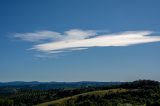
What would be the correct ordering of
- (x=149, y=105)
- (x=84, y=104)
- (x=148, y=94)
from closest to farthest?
(x=149, y=105) → (x=84, y=104) → (x=148, y=94)

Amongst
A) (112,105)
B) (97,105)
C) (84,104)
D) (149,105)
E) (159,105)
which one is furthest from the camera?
(84,104)

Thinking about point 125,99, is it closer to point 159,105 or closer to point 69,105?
point 69,105

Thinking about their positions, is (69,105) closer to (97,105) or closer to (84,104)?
(84,104)

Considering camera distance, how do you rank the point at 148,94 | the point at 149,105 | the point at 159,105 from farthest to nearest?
1. the point at 148,94
2. the point at 149,105
3. the point at 159,105

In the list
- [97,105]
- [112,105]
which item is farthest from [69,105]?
[112,105]

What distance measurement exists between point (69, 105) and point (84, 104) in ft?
55.2

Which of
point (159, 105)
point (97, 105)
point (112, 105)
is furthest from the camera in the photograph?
point (97, 105)

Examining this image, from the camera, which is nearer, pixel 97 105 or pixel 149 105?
pixel 149 105

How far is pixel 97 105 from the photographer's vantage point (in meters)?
174

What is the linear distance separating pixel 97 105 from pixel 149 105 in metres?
44.7

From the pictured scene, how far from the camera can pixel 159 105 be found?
4931 inches

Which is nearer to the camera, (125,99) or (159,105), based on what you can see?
(159,105)

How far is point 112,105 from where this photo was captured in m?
161

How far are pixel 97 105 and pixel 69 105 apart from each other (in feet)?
98.8
